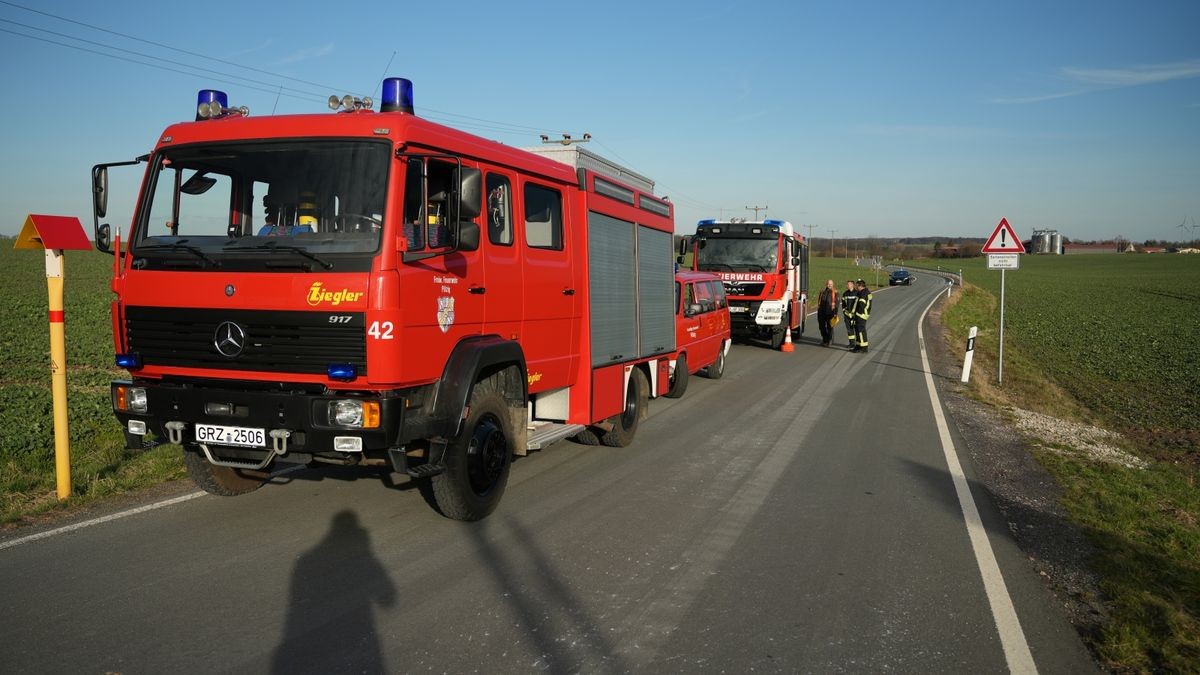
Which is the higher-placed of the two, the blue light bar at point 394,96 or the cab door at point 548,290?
the blue light bar at point 394,96

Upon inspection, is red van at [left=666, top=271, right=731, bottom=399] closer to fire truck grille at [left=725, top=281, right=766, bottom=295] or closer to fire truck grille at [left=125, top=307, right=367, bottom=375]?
fire truck grille at [left=725, top=281, right=766, bottom=295]

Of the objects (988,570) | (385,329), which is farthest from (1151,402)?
(385,329)

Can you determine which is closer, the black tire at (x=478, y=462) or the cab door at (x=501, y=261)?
the black tire at (x=478, y=462)

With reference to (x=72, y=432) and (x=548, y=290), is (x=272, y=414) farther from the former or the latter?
(x=72, y=432)

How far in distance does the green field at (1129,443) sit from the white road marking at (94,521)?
20.2ft

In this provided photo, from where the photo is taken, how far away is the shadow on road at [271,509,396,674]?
3898mm

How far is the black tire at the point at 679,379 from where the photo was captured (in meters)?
12.4

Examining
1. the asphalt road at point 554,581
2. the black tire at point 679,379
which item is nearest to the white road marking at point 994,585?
the asphalt road at point 554,581

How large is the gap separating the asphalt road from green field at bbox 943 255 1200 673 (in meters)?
0.45

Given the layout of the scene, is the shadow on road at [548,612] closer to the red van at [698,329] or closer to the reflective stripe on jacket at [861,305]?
the red van at [698,329]

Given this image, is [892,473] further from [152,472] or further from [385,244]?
[152,472]

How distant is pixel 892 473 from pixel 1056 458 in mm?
2344

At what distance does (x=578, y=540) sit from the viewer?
5773 millimetres

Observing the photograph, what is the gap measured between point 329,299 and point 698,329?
865cm
